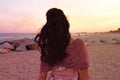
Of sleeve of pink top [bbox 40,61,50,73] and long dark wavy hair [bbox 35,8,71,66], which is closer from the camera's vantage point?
long dark wavy hair [bbox 35,8,71,66]

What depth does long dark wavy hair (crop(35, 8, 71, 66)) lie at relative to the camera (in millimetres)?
3078

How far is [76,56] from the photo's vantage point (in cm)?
312

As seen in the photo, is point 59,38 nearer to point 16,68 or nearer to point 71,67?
point 71,67

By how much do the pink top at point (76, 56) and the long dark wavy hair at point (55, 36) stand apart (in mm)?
50

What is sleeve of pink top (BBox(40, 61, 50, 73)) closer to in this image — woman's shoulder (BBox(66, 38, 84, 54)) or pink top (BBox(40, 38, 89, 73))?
pink top (BBox(40, 38, 89, 73))

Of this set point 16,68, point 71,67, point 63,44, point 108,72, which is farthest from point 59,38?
point 16,68

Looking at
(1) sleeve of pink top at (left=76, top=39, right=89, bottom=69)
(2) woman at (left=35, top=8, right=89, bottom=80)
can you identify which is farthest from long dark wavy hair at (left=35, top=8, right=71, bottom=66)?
(1) sleeve of pink top at (left=76, top=39, right=89, bottom=69)

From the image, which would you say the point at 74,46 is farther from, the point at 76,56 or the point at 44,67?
the point at 44,67

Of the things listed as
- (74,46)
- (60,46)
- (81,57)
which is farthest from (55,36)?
(81,57)

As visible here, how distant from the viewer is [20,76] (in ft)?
29.7

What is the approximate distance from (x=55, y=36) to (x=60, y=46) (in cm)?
11

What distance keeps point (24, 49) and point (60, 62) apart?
15766 millimetres

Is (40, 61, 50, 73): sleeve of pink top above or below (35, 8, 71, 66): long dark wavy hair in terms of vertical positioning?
below

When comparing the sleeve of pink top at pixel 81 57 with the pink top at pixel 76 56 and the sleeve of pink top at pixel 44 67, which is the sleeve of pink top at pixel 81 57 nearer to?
the pink top at pixel 76 56
